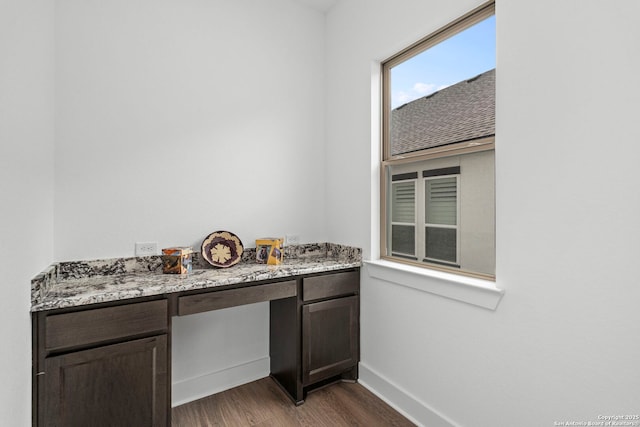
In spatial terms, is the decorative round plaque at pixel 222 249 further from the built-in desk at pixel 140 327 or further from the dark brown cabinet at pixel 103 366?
the dark brown cabinet at pixel 103 366

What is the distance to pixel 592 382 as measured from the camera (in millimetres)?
1192

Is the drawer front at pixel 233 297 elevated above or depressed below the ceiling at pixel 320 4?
below

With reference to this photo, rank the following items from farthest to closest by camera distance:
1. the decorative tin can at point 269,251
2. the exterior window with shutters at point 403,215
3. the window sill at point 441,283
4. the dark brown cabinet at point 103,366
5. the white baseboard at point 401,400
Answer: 1. the decorative tin can at point 269,251
2. the exterior window with shutters at point 403,215
3. the white baseboard at point 401,400
4. the window sill at point 441,283
5. the dark brown cabinet at point 103,366

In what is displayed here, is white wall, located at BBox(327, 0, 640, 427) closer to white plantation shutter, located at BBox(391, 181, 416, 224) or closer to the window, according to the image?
the window

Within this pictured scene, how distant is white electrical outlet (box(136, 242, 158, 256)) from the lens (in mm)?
1994

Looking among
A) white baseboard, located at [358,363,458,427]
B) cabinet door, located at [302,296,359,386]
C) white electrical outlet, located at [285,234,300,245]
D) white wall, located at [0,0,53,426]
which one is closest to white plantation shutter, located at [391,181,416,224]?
cabinet door, located at [302,296,359,386]

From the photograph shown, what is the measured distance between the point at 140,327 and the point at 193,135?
126 cm

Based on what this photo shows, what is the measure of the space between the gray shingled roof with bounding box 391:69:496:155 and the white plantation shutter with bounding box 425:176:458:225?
24 cm

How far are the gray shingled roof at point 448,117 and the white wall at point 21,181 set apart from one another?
6.49ft

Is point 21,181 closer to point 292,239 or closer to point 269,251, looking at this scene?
point 269,251

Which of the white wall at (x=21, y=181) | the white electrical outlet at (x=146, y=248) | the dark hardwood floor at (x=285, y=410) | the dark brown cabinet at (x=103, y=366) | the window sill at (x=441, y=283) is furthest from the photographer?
the white electrical outlet at (x=146, y=248)

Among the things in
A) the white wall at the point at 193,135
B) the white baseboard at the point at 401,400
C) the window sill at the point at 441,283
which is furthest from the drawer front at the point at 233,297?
the white baseboard at the point at 401,400

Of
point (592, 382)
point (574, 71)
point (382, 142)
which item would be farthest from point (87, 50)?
point (592, 382)

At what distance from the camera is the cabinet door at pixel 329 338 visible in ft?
6.86
